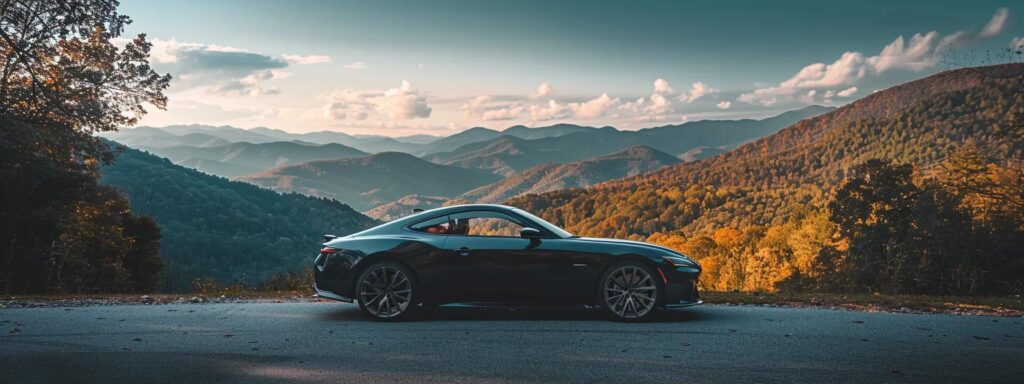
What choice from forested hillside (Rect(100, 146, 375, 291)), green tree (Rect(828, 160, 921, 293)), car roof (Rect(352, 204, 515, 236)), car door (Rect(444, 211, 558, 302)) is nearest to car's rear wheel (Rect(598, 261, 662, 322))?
car door (Rect(444, 211, 558, 302))

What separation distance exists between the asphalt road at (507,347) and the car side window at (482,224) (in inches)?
40.8

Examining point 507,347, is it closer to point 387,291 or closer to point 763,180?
point 387,291

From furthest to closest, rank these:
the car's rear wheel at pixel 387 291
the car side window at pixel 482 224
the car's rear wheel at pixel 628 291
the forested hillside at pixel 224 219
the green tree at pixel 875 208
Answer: the forested hillside at pixel 224 219, the green tree at pixel 875 208, the car side window at pixel 482 224, the car's rear wheel at pixel 387 291, the car's rear wheel at pixel 628 291

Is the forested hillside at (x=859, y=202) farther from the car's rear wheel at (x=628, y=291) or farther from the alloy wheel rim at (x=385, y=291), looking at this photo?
the alloy wheel rim at (x=385, y=291)

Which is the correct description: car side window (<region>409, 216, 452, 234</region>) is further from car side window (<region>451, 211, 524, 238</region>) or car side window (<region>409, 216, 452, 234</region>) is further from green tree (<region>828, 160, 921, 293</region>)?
green tree (<region>828, 160, 921, 293</region>)

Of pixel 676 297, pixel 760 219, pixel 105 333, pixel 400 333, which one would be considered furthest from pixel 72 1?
pixel 760 219

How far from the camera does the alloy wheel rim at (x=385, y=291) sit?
902 cm

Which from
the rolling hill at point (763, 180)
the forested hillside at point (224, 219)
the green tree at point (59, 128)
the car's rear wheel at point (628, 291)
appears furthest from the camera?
the rolling hill at point (763, 180)

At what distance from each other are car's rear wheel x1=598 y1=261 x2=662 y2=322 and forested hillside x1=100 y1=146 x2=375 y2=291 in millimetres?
75337

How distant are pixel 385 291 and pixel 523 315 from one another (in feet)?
5.58

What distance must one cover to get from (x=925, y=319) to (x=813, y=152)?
459 feet

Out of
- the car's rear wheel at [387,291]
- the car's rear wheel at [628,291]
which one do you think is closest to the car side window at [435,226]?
the car's rear wheel at [387,291]

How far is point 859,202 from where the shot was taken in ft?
86.9

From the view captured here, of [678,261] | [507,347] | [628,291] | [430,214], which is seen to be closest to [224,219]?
[430,214]
